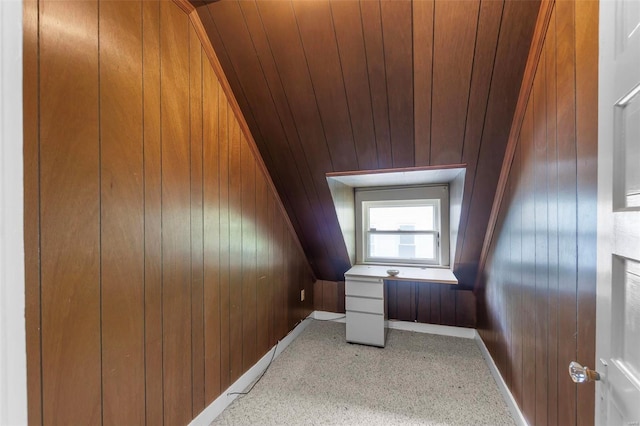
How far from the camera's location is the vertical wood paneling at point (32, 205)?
73cm

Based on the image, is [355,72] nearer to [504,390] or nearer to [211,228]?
[211,228]

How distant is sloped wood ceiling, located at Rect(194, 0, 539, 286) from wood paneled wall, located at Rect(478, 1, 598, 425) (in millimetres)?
196

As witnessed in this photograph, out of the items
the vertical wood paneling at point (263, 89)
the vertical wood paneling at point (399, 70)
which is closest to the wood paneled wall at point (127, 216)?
the vertical wood paneling at point (263, 89)

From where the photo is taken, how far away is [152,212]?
1.14 m

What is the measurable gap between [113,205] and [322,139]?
1295 mm

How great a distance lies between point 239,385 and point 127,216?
56.5 inches

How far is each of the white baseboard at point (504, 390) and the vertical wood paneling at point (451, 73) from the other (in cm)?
162

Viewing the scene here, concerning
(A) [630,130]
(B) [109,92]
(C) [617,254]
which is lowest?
(C) [617,254]

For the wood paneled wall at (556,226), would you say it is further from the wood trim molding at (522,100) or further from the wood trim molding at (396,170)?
the wood trim molding at (396,170)

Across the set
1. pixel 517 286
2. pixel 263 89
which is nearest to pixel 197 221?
pixel 263 89

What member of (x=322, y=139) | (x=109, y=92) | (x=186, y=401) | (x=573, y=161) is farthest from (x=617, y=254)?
(x=186, y=401)

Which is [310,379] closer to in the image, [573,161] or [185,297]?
[185,297]

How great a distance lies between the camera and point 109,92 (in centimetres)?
96

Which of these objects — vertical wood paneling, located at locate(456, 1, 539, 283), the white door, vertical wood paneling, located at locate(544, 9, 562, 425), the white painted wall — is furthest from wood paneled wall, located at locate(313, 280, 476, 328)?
the white painted wall
